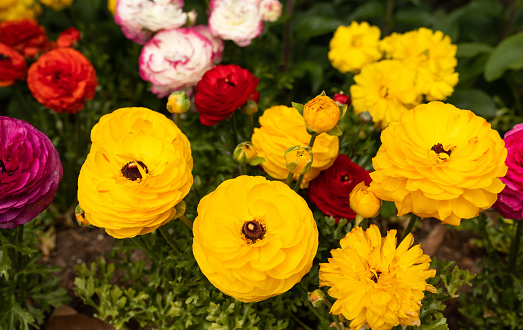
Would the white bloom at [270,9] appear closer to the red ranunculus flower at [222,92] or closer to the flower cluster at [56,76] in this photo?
the red ranunculus flower at [222,92]

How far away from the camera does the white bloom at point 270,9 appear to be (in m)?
1.20

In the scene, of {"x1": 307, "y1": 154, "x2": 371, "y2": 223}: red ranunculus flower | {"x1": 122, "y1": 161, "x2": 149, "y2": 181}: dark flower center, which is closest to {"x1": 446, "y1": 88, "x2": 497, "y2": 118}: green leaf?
{"x1": 307, "y1": 154, "x2": 371, "y2": 223}: red ranunculus flower

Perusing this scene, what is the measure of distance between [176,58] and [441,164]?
25.4 inches

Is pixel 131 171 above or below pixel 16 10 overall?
above

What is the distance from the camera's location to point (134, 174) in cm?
71

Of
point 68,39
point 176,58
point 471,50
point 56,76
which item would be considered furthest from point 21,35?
point 471,50

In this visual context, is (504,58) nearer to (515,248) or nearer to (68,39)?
(515,248)

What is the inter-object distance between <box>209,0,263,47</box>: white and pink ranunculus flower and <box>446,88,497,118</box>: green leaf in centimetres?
77

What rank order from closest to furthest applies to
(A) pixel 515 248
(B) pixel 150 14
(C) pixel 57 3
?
(A) pixel 515 248 → (B) pixel 150 14 → (C) pixel 57 3

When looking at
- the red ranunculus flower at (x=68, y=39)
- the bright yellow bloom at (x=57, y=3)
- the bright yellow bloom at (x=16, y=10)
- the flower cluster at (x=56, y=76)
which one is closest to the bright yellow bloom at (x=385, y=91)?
the flower cluster at (x=56, y=76)

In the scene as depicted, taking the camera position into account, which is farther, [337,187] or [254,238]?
[337,187]

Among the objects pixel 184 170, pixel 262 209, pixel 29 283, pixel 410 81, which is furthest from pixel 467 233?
pixel 29 283

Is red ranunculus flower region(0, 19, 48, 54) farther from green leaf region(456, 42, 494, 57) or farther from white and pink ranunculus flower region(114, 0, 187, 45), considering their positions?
green leaf region(456, 42, 494, 57)

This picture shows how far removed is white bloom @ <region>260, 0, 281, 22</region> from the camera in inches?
47.2
